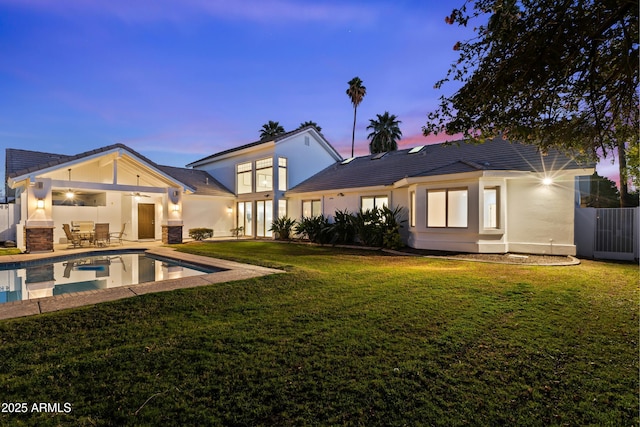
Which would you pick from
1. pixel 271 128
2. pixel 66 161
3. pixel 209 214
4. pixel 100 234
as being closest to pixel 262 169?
pixel 209 214

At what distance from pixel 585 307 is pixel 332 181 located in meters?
15.0

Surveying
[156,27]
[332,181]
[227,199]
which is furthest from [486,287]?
→ [227,199]

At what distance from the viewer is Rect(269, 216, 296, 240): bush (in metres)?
18.9

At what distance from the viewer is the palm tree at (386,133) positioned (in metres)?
40.6

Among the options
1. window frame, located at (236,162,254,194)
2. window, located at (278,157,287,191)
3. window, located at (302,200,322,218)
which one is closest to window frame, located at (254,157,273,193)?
window frame, located at (236,162,254,194)

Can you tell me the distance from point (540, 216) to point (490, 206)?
6.77ft

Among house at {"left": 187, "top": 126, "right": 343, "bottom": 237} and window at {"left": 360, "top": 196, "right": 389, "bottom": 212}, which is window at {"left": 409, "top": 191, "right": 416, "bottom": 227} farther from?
house at {"left": 187, "top": 126, "right": 343, "bottom": 237}

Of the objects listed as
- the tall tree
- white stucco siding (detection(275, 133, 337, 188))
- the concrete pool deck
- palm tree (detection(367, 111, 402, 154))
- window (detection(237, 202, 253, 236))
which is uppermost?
palm tree (detection(367, 111, 402, 154))

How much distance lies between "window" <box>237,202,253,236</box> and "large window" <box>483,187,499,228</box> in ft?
47.8

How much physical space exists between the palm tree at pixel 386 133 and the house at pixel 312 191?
17.9 m

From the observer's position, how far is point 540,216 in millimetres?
12234

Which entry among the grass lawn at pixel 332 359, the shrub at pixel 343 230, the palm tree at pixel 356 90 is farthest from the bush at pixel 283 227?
the palm tree at pixel 356 90

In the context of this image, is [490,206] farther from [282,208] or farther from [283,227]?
[282,208]

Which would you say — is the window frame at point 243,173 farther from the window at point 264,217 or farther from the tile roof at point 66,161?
the window at point 264,217
